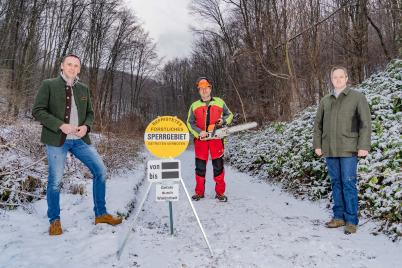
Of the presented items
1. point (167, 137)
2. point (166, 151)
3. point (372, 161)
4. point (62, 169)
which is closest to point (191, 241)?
point (166, 151)

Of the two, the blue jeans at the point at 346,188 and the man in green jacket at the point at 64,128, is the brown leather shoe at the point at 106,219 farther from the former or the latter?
the blue jeans at the point at 346,188

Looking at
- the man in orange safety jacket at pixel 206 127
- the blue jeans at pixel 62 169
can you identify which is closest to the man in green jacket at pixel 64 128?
the blue jeans at pixel 62 169

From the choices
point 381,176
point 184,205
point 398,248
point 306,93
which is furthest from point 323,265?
point 306,93

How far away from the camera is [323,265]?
3.44 meters

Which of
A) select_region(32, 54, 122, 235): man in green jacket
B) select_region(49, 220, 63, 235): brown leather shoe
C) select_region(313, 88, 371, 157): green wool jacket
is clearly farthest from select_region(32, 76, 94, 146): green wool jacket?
select_region(313, 88, 371, 157): green wool jacket

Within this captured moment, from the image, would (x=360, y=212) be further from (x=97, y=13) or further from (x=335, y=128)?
(x=97, y=13)

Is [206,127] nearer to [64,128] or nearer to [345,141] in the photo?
[345,141]

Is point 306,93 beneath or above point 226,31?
beneath

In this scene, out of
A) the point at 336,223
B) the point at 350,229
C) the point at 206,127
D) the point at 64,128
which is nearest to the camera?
the point at 64,128

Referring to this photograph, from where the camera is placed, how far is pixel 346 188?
4484mm

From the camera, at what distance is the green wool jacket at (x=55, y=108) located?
13.2 feet

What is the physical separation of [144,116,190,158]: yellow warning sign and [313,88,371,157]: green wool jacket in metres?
2.04

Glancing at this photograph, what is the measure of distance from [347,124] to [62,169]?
3.73 metres

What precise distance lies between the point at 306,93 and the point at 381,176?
10.0 m
